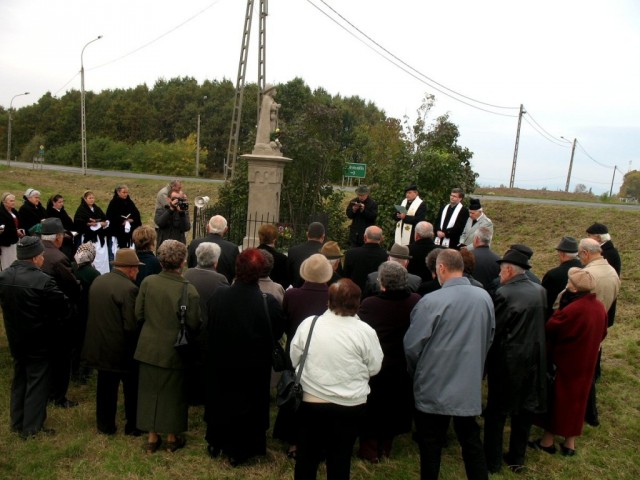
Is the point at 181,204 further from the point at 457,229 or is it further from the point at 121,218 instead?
the point at 457,229

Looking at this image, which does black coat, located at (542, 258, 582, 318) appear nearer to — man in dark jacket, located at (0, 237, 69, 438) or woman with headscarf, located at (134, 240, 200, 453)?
woman with headscarf, located at (134, 240, 200, 453)

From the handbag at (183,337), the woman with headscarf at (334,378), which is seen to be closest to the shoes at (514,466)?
the woman with headscarf at (334,378)

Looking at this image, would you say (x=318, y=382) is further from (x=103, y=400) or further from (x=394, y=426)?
(x=103, y=400)

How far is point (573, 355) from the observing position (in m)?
4.53

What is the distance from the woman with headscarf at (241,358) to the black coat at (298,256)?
145cm

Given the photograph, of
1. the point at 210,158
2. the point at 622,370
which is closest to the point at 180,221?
the point at 622,370

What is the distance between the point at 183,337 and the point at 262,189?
7092 millimetres

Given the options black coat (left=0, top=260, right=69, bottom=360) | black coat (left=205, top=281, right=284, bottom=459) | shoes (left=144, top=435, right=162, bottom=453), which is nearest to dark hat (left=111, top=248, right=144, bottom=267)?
black coat (left=0, top=260, right=69, bottom=360)

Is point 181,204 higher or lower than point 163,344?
higher

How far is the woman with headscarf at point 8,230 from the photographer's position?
7758 millimetres

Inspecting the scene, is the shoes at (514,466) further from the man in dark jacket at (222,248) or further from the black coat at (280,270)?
the man in dark jacket at (222,248)

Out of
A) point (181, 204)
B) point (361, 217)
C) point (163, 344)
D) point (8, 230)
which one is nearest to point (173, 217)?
point (181, 204)

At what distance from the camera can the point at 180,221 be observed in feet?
26.2

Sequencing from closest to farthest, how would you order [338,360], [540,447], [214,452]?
[338,360]
[214,452]
[540,447]
